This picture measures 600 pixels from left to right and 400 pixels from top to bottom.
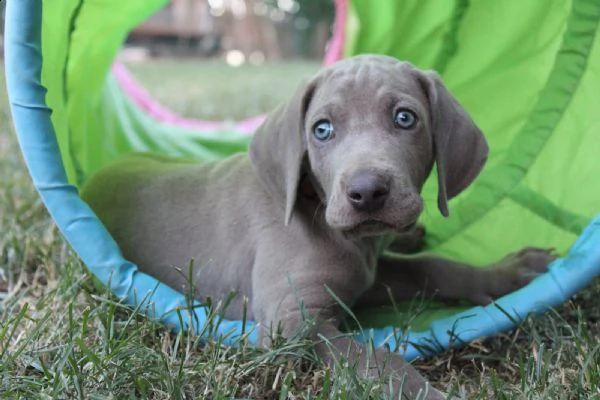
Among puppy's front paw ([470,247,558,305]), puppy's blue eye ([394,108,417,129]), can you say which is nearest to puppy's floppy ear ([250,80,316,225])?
puppy's blue eye ([394,108,417,129])

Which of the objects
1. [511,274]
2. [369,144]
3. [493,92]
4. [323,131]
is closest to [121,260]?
[323,131]

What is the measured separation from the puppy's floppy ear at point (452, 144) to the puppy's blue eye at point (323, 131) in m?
0.35

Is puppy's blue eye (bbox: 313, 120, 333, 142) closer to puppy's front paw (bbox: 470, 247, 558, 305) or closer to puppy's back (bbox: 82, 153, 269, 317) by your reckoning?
puppy's back (bbox: 82, 153, 269, 317)

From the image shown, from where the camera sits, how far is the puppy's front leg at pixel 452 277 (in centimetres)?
320

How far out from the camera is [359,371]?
2387 mm

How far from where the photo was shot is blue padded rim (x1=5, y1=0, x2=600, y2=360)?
8.89ft

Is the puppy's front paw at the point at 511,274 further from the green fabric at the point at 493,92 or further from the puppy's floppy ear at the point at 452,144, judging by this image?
the puppy's floppy ear at the point at 452,144

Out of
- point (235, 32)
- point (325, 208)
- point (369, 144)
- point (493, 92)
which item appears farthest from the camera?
point (235, 32)

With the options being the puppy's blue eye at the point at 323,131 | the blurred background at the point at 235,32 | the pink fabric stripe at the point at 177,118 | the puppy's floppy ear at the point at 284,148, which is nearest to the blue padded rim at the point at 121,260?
the puppy's floppy ear at the point at 284,148

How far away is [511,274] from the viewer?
10.6 feet

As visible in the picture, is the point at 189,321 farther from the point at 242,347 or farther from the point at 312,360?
the point at 312,360

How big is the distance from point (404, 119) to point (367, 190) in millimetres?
371

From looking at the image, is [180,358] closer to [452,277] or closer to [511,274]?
[452,277]

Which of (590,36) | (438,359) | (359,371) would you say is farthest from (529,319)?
(590,36)
